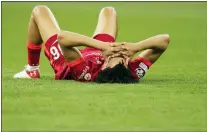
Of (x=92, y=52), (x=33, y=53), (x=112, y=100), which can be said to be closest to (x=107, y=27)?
(x=92, y=52)

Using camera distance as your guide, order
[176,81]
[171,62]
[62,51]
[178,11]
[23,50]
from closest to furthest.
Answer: [62,51] < [176,81] < [171,62] < [23,50] < [178,11]

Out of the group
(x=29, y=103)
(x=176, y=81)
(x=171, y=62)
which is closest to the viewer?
(x=29, y=103)

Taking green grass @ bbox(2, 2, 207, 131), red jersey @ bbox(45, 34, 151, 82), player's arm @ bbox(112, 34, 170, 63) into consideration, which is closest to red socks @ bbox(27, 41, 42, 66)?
green grass @ bbox(2, 2, 207, 131)

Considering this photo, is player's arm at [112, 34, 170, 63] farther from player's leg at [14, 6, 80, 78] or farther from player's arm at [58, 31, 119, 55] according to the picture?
player's leg at [14, 6, 80, 78]

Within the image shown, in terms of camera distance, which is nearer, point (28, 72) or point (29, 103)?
point (29, 103)

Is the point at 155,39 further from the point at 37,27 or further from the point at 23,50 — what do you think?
the point at 23,50

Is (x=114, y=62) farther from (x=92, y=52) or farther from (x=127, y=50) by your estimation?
(x=92, y=52)

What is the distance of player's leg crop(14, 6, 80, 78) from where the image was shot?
318 inches

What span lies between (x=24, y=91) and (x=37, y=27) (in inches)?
49.3

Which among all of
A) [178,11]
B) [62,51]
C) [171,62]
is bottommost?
[178,11]

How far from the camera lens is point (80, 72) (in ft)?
25.3

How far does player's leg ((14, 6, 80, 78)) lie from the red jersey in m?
0.08

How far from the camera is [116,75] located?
24.9 feet

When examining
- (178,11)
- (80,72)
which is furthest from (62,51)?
(178,11)
